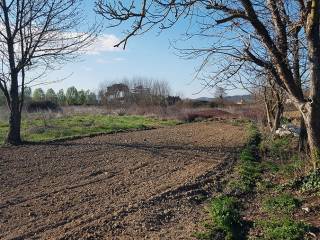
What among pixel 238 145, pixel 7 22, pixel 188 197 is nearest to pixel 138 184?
pixel 188 197

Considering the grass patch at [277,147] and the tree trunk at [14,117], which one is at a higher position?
the tree trunk at [14,117]

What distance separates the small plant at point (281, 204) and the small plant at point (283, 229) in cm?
77

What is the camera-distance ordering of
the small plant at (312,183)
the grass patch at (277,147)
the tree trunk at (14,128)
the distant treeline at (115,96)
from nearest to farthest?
the small plant at (312,183) < the grass patch at (277,147) < the tree trunk at (14,128) < the distant treeline at (115,96)

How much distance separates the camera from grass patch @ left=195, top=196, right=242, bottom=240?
6.75m

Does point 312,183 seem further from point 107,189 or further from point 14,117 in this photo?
point 14,117

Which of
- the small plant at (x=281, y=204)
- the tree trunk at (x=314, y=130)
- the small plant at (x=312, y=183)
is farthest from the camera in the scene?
the tree trunk at (x=314, y=130)

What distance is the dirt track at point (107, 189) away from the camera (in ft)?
23.5

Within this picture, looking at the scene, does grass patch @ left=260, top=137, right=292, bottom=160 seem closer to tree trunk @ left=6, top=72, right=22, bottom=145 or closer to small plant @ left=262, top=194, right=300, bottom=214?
small plant @ left=262, top=194, right=300, bottom=214

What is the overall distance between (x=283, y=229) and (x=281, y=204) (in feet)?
5.30

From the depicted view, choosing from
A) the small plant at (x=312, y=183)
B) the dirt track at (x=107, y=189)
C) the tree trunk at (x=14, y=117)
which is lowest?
the dirt track at (x=107, y=189)

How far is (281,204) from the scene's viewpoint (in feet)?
27.1

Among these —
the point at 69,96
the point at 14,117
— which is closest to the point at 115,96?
the point at 69,96

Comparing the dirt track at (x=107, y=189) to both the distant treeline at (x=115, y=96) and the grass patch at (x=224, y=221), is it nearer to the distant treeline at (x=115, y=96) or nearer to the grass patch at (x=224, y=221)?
the grass patch at (x=224, y=221)

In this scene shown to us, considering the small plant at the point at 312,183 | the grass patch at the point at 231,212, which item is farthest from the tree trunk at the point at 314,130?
the grass patch at the point at 231,212
